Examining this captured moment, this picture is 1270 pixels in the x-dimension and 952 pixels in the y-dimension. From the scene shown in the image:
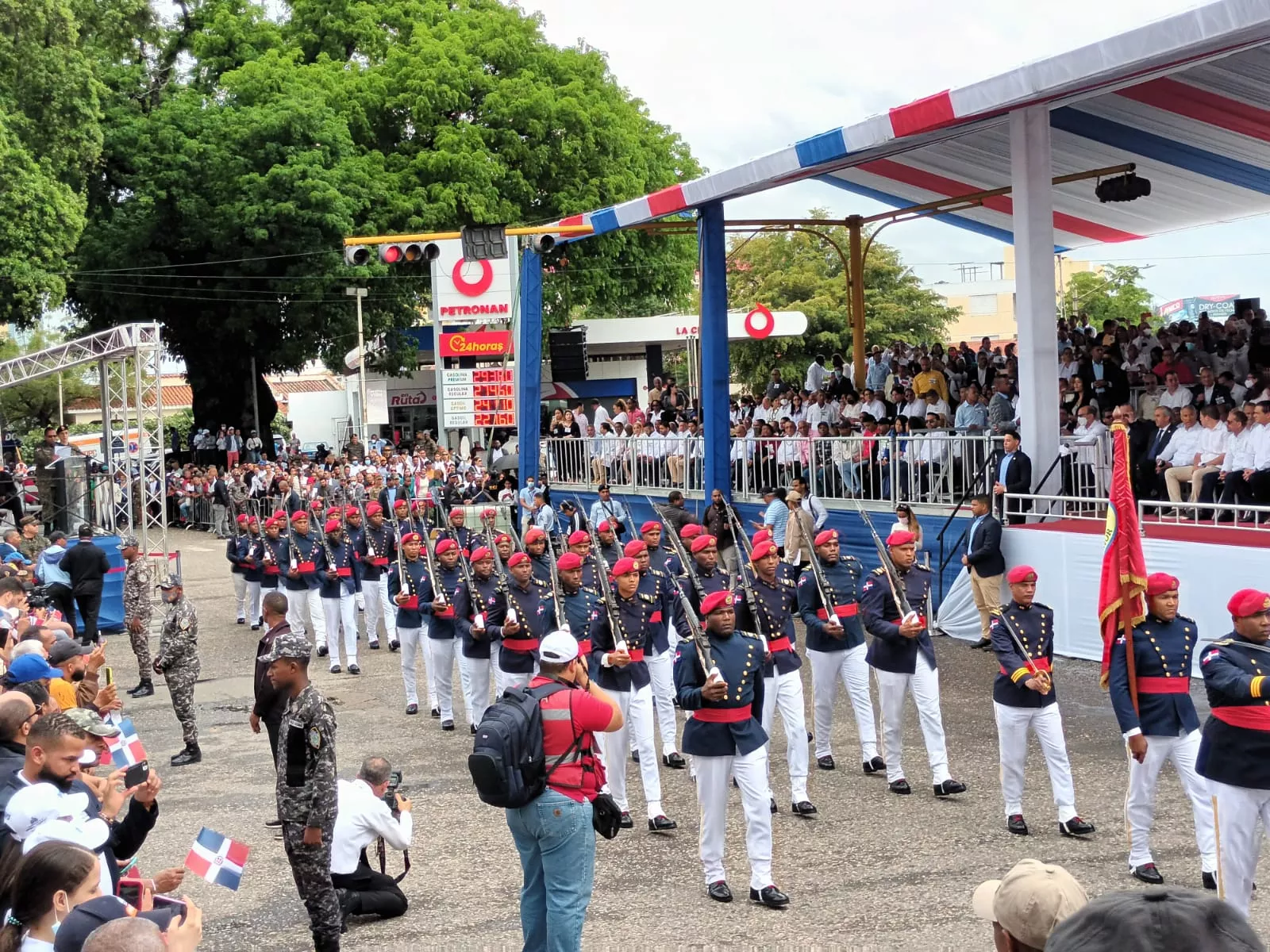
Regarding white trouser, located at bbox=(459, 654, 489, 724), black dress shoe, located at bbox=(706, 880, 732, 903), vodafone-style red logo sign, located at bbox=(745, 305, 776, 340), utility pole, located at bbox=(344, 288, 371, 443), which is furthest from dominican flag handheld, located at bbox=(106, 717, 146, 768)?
utility pole, located at bbox=(344, 288, 371, 443)

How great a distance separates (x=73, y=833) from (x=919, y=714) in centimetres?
648

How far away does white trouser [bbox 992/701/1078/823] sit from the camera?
8.91 metres

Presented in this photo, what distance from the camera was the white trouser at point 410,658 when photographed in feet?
46.7

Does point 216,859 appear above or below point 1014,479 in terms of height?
below

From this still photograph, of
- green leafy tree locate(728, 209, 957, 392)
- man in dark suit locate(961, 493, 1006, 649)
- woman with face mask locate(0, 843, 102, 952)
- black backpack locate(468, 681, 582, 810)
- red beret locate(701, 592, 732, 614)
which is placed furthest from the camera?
green leafy tree locate(728, 209, 957, 392)

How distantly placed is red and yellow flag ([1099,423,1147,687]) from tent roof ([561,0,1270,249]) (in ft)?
14.1

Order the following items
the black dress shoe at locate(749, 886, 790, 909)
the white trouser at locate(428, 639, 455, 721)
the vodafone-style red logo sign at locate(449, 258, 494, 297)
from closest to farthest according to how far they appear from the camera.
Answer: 1. the black dress shoe at locate(749, 886, 790, 909)
2. the white trouser at locate(428, 639, 455, 721)
3. the vodafone-style red logo sign at locate(449, 258, 494, 297)

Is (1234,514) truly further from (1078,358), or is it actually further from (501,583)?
(501,583)

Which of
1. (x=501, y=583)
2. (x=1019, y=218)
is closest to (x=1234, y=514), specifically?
(x=1019, y=218)

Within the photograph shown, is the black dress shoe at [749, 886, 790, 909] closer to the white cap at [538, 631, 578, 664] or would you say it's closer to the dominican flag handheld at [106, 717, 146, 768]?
the white cap at [538, 631, 578, 664]

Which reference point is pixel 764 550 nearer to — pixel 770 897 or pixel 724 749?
pixel 724 749

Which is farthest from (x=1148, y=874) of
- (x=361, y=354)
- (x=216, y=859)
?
(x=361, y=354)

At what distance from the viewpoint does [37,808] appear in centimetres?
542

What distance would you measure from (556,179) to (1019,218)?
26842 millimetres
